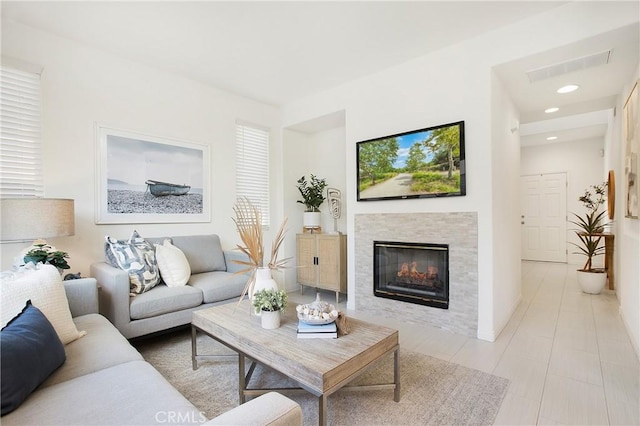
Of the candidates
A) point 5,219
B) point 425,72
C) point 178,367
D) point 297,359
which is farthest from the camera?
point 425,72

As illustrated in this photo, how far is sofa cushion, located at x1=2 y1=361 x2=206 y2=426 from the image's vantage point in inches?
39.9

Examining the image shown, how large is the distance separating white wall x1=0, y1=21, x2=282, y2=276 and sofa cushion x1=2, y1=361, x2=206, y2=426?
2.06m

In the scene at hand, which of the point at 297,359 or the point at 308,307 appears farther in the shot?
the point at 308,307

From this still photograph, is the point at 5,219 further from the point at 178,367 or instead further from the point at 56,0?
the point at 56,0

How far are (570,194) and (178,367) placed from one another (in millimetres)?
7676

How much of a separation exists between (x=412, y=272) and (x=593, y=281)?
9.16 ft

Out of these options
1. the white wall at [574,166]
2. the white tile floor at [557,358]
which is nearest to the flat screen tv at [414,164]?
the white tile floor at [557,358]

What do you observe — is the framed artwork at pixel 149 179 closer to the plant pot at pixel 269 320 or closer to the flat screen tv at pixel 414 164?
the flat screen tv at pixel 414 164

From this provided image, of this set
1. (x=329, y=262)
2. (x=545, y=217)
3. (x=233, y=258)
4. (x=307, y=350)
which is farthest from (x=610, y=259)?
(x=233, y=258)

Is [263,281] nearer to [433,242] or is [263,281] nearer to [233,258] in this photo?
[233,258]

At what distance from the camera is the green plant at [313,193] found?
451 centimetres

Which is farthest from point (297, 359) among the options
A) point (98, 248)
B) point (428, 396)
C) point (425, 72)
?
point (425, 72)

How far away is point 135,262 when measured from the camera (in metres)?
2.61

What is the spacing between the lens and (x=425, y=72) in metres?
3.14
